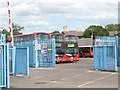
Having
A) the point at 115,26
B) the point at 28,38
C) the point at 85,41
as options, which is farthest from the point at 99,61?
the point at 115,26

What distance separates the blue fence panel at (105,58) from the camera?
781 inches

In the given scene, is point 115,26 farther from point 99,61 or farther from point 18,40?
point 99,61

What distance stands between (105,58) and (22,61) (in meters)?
6.84

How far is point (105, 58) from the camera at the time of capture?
66.3 feet

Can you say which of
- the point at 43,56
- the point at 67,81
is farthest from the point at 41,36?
the point at 67,81

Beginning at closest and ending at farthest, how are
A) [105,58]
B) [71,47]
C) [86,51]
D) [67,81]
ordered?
[67,81] → [105,58] → [71,47] → [86,51]

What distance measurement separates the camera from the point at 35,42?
2722cm

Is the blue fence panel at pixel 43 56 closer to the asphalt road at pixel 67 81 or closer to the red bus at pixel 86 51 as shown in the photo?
the asphalt road at pixel 67 81

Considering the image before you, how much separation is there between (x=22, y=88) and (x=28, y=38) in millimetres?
19453

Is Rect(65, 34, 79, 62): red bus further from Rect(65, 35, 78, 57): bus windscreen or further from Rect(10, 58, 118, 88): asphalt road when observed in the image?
Rect(10, 58, 118, 88): asphalt road

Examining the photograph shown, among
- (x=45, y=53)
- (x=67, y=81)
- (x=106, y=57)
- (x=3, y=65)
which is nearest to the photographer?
(x=3, y=65)

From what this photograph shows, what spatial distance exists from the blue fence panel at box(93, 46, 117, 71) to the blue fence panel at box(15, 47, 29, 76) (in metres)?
6.69

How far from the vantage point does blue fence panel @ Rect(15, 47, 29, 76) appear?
16689 mm

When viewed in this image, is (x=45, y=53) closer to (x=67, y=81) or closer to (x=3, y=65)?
(x=67, y=81)
